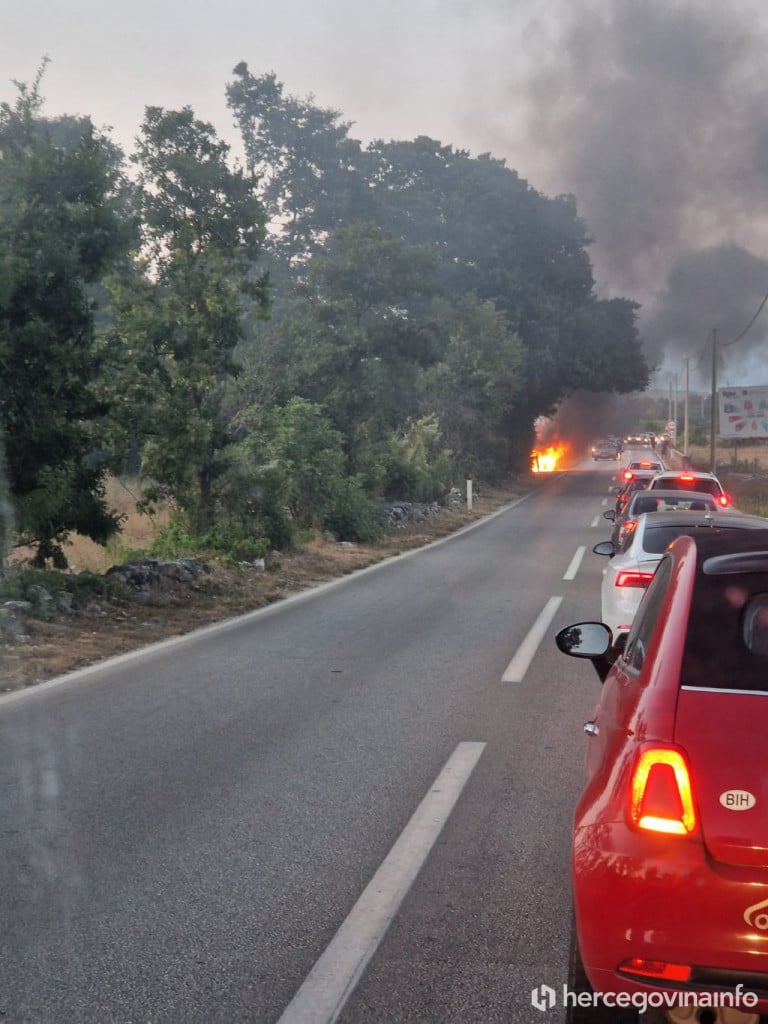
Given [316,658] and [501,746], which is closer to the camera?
[501,746]

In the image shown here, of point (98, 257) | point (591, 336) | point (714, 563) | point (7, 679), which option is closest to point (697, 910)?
point (714, 563)

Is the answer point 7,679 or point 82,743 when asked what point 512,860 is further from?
point 7,679

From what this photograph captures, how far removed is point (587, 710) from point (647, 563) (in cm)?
184

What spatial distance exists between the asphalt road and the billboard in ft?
183

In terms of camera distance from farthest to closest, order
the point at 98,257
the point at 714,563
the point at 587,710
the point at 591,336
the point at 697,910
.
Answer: the point at 591,336 → the point at 98,257 → the point at 587,710 → the point at 714,563 → the point at 697,910

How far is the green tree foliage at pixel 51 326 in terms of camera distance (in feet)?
40.6

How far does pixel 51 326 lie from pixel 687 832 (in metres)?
11.3

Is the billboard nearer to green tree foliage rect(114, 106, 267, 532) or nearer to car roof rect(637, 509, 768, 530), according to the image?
green tree foliage rect(114, 106, 267, 532)

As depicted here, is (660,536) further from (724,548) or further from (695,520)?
(724,548)

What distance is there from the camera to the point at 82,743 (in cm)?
724

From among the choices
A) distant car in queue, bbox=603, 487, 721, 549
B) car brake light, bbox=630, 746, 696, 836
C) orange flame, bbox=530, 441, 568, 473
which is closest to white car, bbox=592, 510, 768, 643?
distant car in queue, bbox=603, 487, 721, 549

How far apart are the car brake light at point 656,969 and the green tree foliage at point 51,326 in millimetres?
10398

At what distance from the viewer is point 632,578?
959 centimetres

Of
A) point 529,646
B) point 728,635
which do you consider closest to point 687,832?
point 728,635
